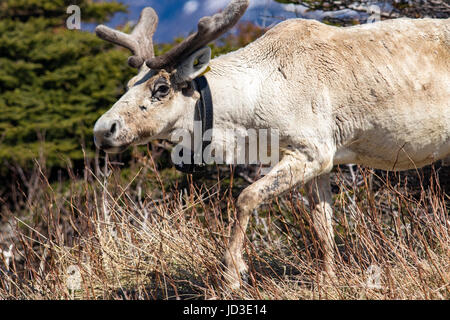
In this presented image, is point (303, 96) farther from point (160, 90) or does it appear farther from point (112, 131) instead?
point (112, 131)

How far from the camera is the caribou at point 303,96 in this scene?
333 cm

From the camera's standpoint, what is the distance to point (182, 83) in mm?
3453

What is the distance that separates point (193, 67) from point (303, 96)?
0.75 metres

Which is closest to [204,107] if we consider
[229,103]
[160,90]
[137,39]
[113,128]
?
[229,103]

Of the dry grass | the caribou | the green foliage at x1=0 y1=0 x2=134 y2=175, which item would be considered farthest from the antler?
the green foliage at x1=0 y1=0 x2=134 y2=175

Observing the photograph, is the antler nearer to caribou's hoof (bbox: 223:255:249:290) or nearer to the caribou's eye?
the caribou's eye

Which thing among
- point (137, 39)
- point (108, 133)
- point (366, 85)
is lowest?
point (108, 133)

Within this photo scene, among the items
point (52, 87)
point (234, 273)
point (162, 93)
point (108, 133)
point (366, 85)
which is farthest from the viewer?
point (52, 87)

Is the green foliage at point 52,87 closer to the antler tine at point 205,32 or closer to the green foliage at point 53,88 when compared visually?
the green foliage at point 53,88

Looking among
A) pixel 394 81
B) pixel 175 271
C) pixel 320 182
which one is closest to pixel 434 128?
pixel 394 81

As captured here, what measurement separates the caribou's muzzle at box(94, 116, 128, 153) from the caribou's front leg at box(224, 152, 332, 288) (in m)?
0.84

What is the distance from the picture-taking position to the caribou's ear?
341cm

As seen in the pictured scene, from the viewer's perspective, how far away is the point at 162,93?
3410 millimetres

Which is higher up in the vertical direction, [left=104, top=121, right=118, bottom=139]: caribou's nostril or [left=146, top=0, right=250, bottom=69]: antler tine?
[left=146, top=0, right=250, bottom=69]: antler tine
